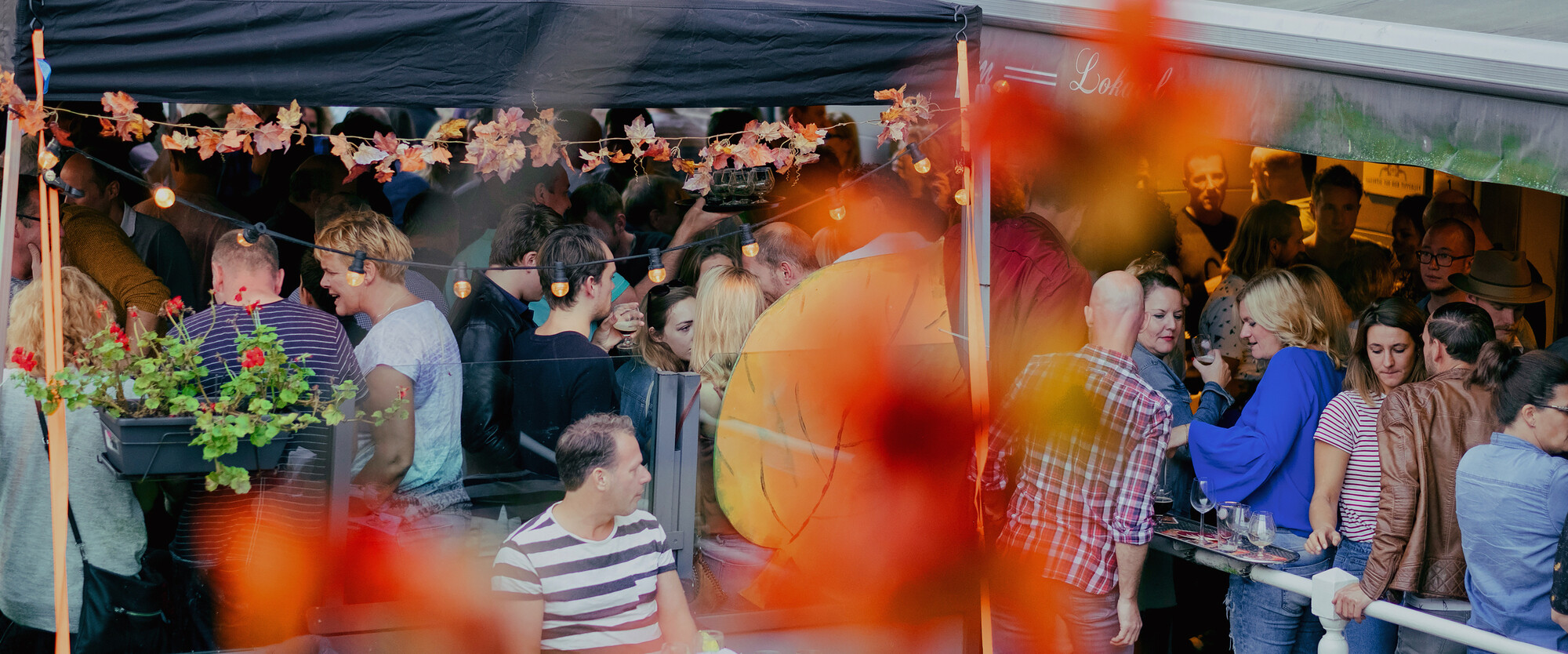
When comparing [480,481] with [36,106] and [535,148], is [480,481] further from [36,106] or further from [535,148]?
[36,106]

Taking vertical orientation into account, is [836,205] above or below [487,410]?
above

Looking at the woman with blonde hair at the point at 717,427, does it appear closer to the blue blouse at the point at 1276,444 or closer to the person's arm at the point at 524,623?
the person's arm at the point at 524,623

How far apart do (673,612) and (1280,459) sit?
6.88 ft

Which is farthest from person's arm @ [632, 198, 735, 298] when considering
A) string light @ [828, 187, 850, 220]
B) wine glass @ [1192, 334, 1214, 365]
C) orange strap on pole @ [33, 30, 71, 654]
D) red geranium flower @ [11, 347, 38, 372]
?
red geranium flower @ [11, 347, 38, 372]

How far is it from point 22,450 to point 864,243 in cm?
285

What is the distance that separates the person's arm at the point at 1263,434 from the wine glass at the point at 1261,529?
230 millimetres

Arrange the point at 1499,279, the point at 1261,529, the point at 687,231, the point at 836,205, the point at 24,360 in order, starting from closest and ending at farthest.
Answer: the point at 24,360, the point at 1261,529, the point at 836,205, the point at 1499,279, the point at 687,231

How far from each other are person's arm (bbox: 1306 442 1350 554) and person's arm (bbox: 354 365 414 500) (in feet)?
9.47

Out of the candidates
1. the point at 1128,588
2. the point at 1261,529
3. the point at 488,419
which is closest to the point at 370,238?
the point at 488,419

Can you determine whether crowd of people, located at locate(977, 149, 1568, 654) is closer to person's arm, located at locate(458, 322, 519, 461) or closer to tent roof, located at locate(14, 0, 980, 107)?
tent roof, located at locate(14, 0, 980, 107)

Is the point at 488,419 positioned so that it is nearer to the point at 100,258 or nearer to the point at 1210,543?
the point at 100,258

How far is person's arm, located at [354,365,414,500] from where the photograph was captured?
3564 millimetres

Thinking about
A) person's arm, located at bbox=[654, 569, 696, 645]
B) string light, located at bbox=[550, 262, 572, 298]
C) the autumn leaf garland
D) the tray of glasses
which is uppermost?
the autumn leaf garland

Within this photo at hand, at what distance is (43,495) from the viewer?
3.57 metres
